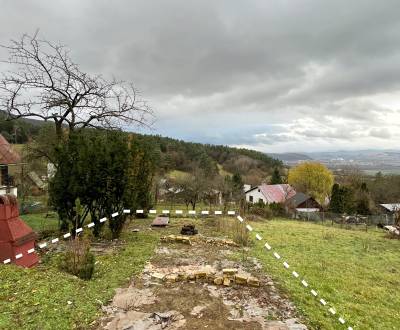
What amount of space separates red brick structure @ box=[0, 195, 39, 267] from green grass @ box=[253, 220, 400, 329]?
544 cm

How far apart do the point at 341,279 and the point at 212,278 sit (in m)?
3.78

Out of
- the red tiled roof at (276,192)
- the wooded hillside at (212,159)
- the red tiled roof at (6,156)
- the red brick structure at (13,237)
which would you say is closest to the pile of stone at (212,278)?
the red brick structure at (13,237)

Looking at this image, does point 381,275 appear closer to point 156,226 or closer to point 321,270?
point 321,270

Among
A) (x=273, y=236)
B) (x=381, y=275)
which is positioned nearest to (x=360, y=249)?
(x=273, y=236)

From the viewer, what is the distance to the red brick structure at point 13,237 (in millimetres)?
7336

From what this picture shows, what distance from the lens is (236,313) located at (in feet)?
18.4

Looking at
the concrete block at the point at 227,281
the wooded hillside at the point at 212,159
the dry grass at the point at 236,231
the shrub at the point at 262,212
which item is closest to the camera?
the concrete block at the point at 227,281

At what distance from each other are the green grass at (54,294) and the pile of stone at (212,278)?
822 millimetres

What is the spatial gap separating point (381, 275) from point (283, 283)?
14.8ft

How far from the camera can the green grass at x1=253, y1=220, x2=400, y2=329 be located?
6370mm

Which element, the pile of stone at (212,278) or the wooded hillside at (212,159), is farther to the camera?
the wooded hillside at (212,159)

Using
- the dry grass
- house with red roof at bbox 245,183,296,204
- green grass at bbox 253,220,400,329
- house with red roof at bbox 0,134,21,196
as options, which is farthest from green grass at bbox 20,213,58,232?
house with red roof at bbox 245,183,296,204

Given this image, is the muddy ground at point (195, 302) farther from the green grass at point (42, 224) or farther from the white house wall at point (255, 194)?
the white house wall at point (255, 194)

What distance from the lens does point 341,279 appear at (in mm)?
8828
